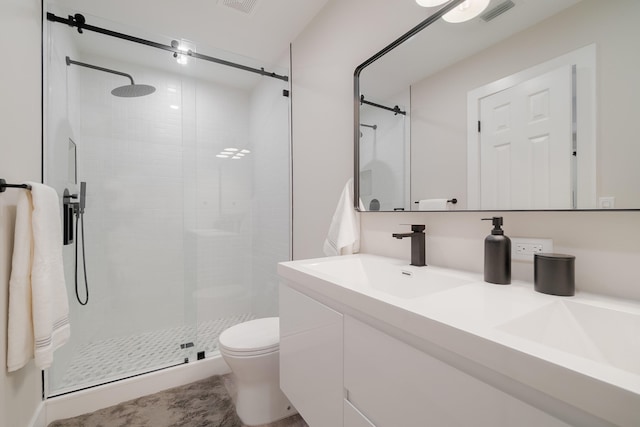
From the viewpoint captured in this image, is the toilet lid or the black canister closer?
A: the black canister

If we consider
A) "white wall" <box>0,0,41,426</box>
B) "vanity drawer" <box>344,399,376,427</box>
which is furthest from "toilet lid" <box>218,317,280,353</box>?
"white wall" <box>0,0,41,426</box>

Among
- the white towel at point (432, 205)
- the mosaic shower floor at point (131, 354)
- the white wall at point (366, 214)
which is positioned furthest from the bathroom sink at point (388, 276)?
the mosaic shower floor at point (131, 354)

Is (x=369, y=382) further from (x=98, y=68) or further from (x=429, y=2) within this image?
(x=98, y=68)

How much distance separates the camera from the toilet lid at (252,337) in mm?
1397

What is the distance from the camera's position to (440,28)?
1118mm

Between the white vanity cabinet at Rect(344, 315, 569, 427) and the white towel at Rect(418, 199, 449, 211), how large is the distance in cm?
62

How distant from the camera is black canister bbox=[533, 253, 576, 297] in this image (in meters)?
0.71

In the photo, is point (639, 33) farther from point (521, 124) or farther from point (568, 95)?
point (521, 124)

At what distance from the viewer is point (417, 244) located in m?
1.15

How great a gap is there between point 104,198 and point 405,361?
2.40m

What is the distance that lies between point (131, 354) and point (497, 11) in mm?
2754

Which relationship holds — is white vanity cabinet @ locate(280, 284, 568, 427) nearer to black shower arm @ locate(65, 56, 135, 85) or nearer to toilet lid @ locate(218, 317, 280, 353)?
toilet lid @ locate(218, 317, 280, 353)

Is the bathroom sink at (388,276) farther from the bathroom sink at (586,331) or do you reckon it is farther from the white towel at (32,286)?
the white towel at (32,286)

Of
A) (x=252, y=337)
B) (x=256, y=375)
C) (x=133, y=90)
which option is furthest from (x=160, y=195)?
(x=256, y=375)
